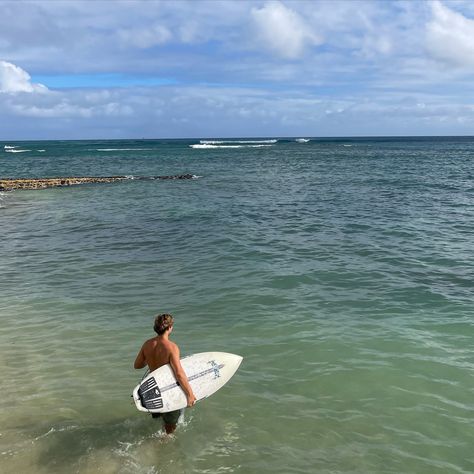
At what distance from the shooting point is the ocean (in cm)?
747

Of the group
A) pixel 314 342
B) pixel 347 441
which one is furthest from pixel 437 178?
pixel 347 441

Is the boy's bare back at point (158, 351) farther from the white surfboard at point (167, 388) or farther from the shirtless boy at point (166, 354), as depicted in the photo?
the white surfboard at point (167, 388)

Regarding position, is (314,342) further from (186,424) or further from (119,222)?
(119,222)

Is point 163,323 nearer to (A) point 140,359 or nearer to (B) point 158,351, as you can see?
(B) point 158,351

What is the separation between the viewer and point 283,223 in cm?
2553

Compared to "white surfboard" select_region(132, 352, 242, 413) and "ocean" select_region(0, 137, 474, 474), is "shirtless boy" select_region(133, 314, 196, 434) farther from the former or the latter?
"ocean" select_region(0, 137, 474, 474)

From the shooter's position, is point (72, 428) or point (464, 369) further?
point (464, 369)

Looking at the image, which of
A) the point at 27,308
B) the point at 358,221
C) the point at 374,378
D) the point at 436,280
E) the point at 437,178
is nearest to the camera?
the point at 374,378

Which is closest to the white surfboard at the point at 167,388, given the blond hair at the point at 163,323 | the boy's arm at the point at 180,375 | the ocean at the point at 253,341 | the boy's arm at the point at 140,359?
the boy's arm at the point at 180,375

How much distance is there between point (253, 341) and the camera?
11.1 meters

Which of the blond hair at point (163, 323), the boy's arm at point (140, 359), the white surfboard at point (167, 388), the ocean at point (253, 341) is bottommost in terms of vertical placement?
the ocean at point (253, 341)

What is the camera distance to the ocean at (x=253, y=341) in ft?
24.5

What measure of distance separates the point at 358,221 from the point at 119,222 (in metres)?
12.5

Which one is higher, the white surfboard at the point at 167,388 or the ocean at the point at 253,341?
the white surfboard at the point at 167,388
